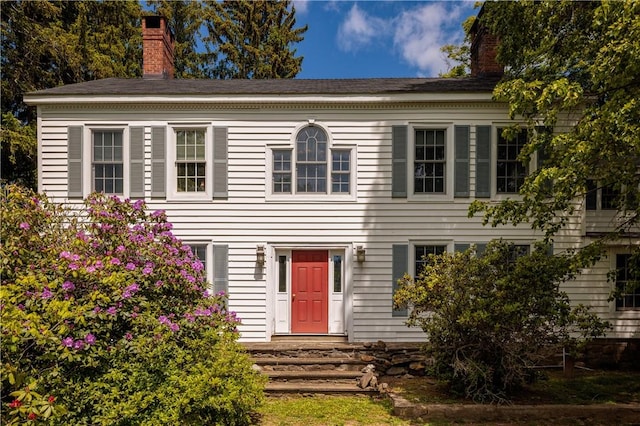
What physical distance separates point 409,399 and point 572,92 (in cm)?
625

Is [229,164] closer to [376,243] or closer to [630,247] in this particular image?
[376,243]

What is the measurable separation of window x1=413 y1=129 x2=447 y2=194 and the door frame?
2.39 metres

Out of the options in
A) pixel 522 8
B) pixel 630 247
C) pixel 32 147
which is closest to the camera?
pixel 522 8

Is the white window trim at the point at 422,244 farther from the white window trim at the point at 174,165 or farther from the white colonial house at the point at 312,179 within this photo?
the white window trim at the point at 174,165

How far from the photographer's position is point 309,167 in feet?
29.5

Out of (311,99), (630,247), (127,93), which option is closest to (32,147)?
(127,93)

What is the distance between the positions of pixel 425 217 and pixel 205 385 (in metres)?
6.13

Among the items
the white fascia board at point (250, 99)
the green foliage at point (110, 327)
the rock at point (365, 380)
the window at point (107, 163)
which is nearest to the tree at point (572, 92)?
the white fascia board at point (250, 99)

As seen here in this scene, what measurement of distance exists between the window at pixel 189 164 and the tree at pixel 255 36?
14.1 m

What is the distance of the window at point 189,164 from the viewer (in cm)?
892

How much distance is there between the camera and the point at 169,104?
8734 mm

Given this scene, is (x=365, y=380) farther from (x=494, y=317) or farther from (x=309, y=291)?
(x=494, y=317)

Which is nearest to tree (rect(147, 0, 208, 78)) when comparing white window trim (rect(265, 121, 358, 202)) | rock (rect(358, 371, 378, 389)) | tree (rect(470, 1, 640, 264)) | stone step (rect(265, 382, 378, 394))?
white window trim (rect(265, 121, 358, 202))

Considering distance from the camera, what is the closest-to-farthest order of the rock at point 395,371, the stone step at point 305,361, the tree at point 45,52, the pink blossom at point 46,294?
the pink blossom at point 46,294, the stone step at point 305,361, the rock at point 395,371, the tree at point 45,52
